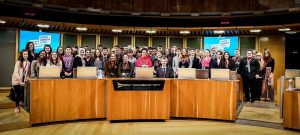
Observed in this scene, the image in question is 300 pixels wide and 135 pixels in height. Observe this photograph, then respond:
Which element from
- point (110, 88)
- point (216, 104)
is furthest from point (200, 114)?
point (110, 88)

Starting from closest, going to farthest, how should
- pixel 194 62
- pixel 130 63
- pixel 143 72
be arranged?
pixel 143 72 < pixel 130 63 < pixel 194 62

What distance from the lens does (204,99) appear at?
18.2ft

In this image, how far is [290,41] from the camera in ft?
35.1

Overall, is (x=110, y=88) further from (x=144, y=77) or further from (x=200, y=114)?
(x=200, y=114)

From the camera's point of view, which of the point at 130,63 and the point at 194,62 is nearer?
the point at 130,63

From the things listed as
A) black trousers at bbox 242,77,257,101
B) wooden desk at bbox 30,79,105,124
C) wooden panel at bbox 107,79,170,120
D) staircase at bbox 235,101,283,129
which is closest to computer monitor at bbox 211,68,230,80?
staircase at bbox 235,101,283,129

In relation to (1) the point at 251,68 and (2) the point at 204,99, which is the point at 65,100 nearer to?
(2) the point at 204,99

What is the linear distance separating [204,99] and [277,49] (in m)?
6.91

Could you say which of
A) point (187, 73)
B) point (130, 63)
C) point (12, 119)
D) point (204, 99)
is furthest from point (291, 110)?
point (12, 119)

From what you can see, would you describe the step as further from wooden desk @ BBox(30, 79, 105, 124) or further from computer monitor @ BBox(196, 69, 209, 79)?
wooden desk @ BBox(30, 79, 105, 124)

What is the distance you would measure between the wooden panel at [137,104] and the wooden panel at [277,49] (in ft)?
23.6

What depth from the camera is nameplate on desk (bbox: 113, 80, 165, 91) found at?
5.22 meters

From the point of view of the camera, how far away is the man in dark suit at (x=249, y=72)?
22.8ft

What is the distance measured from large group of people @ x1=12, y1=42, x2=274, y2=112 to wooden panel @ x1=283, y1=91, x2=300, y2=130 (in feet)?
6.74
